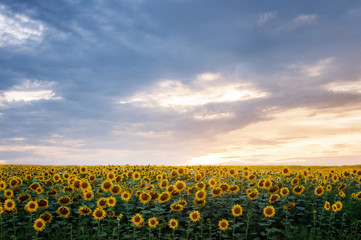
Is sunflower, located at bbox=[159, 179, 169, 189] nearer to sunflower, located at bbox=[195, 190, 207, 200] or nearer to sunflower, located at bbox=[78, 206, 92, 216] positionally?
sunflower, located at bbox=[195, 190, 207, 200]

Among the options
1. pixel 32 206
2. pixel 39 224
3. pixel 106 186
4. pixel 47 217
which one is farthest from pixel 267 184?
pixel 32 206

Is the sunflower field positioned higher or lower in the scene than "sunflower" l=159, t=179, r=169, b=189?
lower

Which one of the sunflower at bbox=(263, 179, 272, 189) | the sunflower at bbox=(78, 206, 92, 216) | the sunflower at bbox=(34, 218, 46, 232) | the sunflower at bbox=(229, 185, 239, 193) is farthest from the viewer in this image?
the sunflower at bbox=(263, 179, 272, 189)

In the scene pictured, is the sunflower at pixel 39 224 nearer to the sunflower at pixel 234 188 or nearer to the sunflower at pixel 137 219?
the sunflower at pixel 137 219

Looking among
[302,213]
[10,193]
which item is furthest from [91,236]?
[302,213]

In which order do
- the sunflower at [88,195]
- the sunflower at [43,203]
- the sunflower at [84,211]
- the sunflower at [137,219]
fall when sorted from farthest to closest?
the sunflower at [88,195] → the sunflower at [43,203] → the sunflower at [84,211] → the sunflower at [137,219]

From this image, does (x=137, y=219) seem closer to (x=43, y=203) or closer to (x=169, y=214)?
(x=169, y=214)

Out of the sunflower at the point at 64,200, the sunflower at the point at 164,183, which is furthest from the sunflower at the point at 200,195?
the sunflower at the point at 64,200

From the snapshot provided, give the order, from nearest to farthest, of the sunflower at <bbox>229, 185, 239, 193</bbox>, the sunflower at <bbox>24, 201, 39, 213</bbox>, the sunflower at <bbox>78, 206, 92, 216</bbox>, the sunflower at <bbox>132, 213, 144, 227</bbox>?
the sunflower at <bbox>132, 213, 144, 227</bbox>, the sunflower at <bbox>24, 201, 39, 213</bbox>, the sunflower at <bbox>78, 206, 92, 216</bbox>, the sunflower at <bbox>229, 185, 239, 193</bbox>

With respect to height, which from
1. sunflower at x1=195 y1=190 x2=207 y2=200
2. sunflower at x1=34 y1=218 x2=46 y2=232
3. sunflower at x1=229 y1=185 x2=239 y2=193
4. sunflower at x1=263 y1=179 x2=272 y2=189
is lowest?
sunflower at x1=34 y1=218 x2=46 y2=232

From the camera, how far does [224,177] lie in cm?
1430

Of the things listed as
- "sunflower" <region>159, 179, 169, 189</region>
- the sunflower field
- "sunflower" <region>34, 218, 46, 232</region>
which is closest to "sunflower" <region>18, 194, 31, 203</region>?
the sunflower field

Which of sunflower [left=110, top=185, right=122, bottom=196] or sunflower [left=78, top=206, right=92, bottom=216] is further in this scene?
sunflower [left=110, top=185, right=122, bottom=196]

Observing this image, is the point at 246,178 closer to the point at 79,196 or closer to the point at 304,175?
the point at 304,175
